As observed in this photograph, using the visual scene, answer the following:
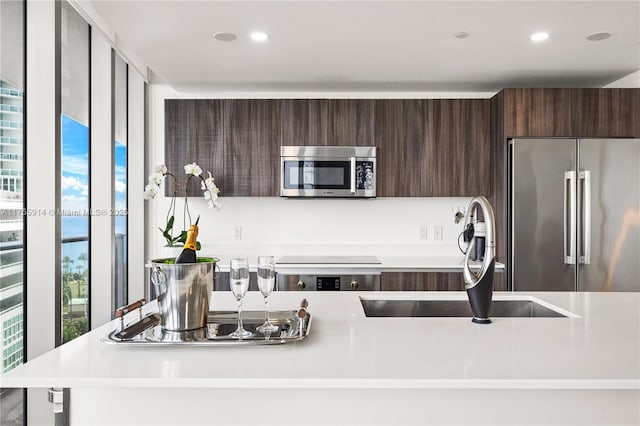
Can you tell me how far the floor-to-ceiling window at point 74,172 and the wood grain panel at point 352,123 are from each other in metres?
1.73

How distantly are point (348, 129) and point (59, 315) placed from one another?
2.31 m

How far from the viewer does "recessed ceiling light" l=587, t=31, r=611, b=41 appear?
2.68 meters

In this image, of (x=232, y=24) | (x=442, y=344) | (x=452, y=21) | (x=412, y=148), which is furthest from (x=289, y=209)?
(x=442, y=344)

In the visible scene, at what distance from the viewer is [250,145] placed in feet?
11.9

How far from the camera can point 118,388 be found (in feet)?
3.52

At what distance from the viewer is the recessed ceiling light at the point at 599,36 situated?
2.68m

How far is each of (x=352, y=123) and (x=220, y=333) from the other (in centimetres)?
258

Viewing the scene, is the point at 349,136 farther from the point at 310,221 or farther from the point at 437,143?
the point at 310,221

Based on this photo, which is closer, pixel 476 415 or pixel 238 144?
pixel 476 415

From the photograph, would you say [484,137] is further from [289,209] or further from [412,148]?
[289,209]

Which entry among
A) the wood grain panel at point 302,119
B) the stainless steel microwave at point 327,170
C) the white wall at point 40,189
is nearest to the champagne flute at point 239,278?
the white wall at point 40,189

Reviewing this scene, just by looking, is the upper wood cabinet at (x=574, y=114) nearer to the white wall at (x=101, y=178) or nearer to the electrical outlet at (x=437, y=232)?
the electrical outlet at (x=437, y=232)

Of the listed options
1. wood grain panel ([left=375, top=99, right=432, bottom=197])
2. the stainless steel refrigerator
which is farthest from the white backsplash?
the stainless steel refrigerator

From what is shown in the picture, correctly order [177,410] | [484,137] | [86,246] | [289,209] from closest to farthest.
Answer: [177,410], [86,246], [484,137], [289,209]
